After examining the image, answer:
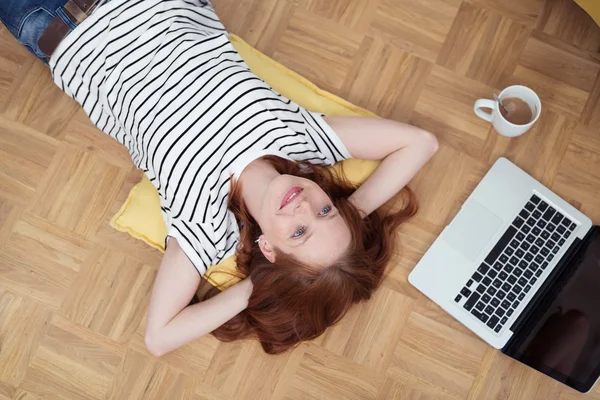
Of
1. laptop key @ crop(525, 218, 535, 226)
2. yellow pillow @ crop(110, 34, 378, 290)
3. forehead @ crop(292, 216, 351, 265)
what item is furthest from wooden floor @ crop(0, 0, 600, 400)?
forehead @ crop(292, 216, 351, 265)

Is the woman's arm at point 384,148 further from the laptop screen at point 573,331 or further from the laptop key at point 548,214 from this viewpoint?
the laptop screen at point 573,331

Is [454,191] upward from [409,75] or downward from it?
downward

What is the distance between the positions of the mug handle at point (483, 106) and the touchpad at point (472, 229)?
204 millimetres

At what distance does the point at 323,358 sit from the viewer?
4.17 ft

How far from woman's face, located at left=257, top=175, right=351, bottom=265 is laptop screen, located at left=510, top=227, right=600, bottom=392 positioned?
488mm

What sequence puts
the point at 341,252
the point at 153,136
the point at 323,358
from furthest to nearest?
the point at 323,358 → the point at 153,136 → the point at 341,252

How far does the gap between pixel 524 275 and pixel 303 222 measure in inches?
21.1

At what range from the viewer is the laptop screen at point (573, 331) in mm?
1139

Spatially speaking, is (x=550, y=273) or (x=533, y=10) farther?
(x=533, y=10)

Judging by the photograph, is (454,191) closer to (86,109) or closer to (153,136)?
(153,136)

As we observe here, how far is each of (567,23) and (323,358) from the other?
3.34ft

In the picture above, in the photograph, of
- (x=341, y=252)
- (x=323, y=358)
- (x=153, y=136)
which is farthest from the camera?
(x=323, y=358)

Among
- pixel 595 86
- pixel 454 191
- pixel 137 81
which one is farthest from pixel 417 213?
pixel 137 81

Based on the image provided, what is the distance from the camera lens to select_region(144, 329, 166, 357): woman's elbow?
1176 mm
